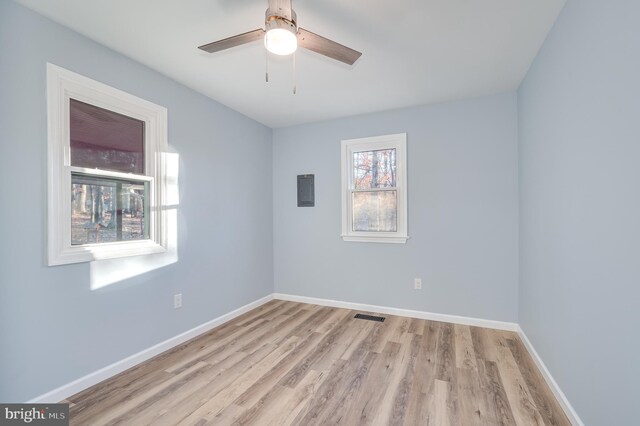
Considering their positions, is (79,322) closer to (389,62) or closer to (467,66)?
(389,62)

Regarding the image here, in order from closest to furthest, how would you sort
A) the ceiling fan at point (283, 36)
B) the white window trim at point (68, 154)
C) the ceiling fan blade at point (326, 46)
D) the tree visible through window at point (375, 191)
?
the ceiling fan at point (283, 36) → the ceiling fan blade at point (326, 46) → the white window trim at point (68, 154) → the tree visible through window at point (375, 191)

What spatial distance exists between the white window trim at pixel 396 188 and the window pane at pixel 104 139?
2322 millimetres

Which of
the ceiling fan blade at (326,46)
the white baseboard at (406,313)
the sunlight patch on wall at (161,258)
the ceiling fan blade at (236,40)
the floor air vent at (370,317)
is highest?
the ceiling fan blade at (236,40)

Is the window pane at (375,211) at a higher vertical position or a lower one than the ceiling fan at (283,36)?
lower

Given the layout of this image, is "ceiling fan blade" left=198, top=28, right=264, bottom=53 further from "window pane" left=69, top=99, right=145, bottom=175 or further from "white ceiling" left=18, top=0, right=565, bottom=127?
"window pane" left=69, top=99, right=145, bottom=175

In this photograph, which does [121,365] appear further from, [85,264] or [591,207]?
[591,207]

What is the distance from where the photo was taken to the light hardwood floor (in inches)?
69.6

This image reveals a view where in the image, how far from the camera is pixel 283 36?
1.52 meters

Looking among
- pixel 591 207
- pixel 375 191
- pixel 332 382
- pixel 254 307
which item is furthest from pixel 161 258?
pixel 591 207

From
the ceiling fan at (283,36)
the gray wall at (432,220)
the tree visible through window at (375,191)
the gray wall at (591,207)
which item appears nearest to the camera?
A: the gray wall at (591,207)

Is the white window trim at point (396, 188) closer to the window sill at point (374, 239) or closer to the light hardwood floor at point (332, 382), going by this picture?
the window sill at point (374, 239)

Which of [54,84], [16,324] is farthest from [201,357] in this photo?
[54,84]

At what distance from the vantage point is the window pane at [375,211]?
3609 mm

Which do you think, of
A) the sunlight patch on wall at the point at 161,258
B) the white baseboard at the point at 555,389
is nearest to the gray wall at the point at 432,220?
the white baseboard at the point at 555,389
